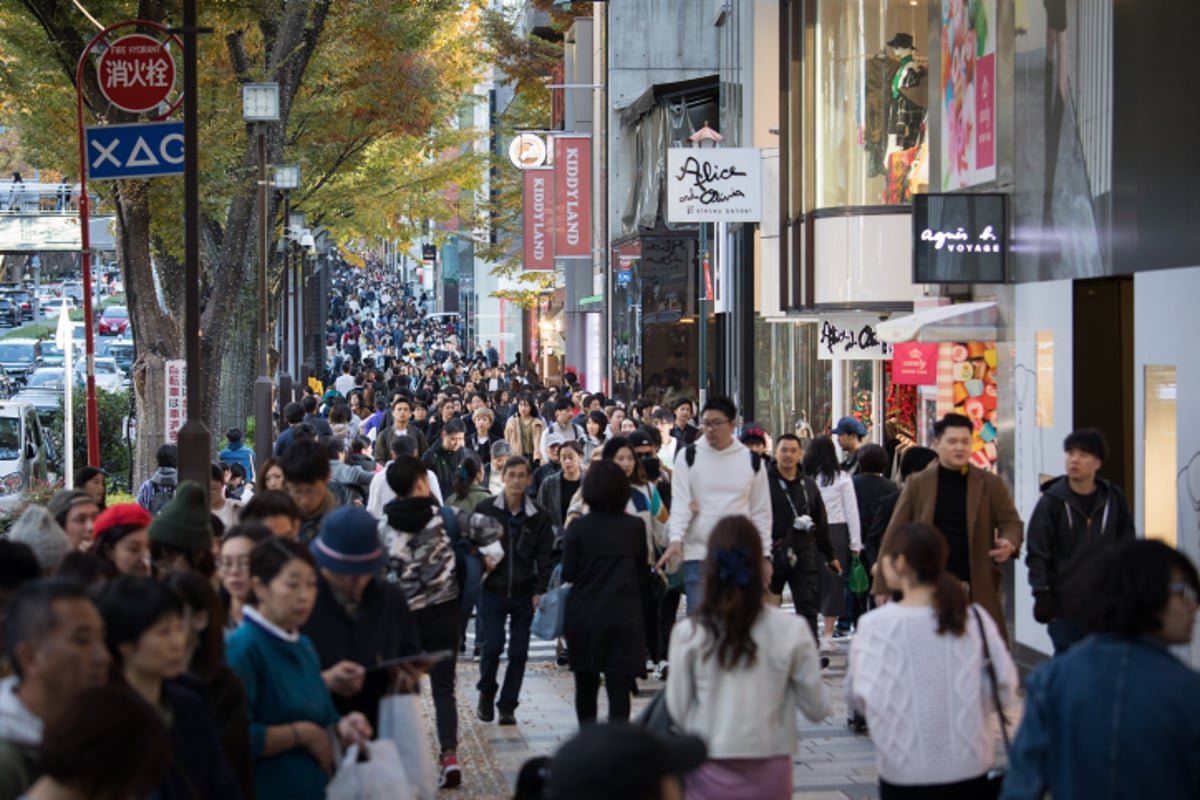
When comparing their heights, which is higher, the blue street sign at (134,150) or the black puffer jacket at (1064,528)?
the blue street sign at (134,150)

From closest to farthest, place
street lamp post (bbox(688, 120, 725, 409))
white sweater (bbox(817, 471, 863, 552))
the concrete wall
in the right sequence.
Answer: white sweater (bbox(817, 471, 863, 552)), street lamp post (bbox(688, 120, 725, 409)), the concrete wall

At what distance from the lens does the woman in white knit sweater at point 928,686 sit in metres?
5.64

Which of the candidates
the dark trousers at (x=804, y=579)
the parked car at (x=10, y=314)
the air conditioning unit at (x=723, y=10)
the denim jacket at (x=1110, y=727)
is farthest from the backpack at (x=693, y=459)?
the parked car at (x=10, y=314)

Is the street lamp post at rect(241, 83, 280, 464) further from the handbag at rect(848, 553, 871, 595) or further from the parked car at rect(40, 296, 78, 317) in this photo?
the parked car at rect(40, 296, 78, 317)

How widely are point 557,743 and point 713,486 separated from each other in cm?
186

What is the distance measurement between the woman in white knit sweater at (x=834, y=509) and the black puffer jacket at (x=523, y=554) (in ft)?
9.15

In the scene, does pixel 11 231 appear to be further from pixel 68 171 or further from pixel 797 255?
pixel 797 255

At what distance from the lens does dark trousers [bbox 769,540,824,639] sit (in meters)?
11.7

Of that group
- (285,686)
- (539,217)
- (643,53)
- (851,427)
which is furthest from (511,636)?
(643,53)

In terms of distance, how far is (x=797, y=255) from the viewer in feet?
71.0

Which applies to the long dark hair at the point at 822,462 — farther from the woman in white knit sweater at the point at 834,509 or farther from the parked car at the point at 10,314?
the parked car at the point at 10,314

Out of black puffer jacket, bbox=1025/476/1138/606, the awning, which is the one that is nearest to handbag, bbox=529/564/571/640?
black puffer jacket, bbox=1025/476/1138/606

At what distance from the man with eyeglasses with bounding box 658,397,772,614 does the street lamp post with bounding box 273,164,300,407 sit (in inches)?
608

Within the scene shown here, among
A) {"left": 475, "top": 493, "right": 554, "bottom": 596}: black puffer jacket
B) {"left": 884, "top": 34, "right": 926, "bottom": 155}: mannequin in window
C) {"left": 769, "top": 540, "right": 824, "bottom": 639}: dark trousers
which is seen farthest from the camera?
{"left": 884, "top": 34, "right": 926, "bottom": 155}: mannequin in window
